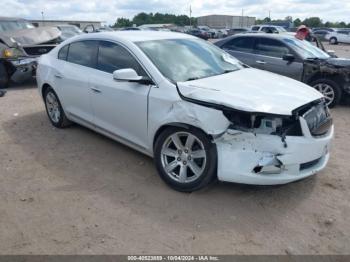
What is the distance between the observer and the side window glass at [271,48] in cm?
788

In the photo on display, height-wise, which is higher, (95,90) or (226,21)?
(226,21)

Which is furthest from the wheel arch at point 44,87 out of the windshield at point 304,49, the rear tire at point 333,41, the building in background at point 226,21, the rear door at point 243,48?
the building in background at point 226,21

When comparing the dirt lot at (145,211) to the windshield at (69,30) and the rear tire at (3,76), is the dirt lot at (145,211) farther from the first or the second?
the windshield at (69,30)

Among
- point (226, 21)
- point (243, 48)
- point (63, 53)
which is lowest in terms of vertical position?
point (243, 48)

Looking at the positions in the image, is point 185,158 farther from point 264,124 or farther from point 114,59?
point 114,59

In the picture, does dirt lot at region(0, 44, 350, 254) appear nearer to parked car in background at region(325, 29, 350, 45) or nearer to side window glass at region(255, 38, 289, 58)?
side window glass at region(255, 38, 289, 58)

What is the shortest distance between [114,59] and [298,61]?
471 centimetres

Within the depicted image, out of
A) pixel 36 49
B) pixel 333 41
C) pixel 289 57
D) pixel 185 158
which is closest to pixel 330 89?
pixel 289 57

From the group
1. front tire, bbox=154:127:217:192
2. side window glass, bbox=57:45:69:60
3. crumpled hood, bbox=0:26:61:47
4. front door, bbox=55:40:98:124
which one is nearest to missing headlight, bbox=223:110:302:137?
front tire, bbox=154:127:217:192

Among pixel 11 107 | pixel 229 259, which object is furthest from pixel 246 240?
pixel 11 107

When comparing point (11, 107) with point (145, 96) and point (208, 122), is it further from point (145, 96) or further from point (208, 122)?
point (208, 122)

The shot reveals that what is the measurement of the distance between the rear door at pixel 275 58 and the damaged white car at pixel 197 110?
10.6 feet

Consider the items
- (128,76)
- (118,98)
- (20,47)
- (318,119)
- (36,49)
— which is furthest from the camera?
(36,49)

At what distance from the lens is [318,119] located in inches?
144
